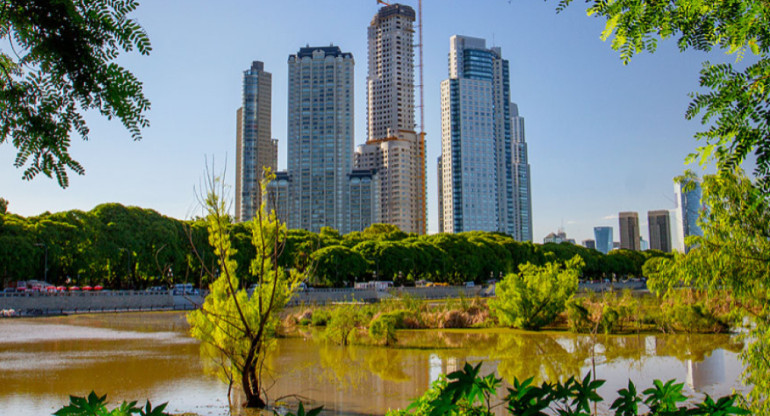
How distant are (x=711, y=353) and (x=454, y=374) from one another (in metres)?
21.6

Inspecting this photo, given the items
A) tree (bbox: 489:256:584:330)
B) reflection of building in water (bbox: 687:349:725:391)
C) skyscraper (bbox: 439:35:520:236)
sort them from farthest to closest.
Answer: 1. skyscraper (bbox: 439:35:520:236)
2. tree (bbox: 489:256:584:330)
3. reflection of building in water (bbox: 687:349:725:391)

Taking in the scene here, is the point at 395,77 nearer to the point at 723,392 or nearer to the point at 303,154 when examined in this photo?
the point at 303,154

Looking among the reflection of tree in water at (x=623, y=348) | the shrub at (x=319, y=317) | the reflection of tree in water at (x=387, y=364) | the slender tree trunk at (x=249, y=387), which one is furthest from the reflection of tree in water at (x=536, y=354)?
the shrub at (x=319, y=317)

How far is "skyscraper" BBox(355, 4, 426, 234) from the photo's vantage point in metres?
172

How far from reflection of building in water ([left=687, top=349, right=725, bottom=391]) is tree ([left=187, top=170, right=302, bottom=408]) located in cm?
1080

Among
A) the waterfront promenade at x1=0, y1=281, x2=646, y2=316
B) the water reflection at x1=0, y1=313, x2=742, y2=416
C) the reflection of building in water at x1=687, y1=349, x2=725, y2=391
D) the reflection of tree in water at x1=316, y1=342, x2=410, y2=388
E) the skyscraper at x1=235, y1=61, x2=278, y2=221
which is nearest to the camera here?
the water reflection at x1=0, y1=313, x2=742, y2=416

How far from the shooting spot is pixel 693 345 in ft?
78.1

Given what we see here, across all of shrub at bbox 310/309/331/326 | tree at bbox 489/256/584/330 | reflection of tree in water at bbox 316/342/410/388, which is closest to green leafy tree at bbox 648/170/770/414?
reflection of tree in water at bbox 316/342/410/388

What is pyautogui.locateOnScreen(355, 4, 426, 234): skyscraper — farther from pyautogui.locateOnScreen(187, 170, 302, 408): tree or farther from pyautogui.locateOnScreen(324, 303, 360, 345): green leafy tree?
pyautogui.locateOnScreen(187, 170, 302, 408): tree

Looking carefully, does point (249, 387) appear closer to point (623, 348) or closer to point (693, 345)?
point (623, 348)

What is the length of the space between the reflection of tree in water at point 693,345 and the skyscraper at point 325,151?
13591 centimetres

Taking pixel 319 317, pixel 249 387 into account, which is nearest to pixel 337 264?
pixel 319 317

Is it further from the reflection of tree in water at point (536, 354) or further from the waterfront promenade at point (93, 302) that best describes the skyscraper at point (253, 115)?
the reflection of tree in water at point (536, 354)

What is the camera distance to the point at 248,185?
568ft
